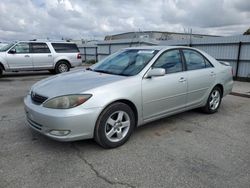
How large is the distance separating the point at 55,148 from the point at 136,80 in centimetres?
160

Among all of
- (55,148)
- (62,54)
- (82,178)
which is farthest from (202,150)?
(62,54)

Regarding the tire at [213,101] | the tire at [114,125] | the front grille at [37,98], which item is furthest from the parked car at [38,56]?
the tire at [114,125]

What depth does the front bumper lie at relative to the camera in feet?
9.66

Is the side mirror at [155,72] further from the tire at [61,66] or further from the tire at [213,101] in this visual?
the tire at [61,66]

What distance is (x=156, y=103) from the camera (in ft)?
12.5

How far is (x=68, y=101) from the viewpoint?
3.02 m

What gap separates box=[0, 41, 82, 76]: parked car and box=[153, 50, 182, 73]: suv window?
9254mm

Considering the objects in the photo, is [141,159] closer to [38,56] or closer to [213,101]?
[213,101]

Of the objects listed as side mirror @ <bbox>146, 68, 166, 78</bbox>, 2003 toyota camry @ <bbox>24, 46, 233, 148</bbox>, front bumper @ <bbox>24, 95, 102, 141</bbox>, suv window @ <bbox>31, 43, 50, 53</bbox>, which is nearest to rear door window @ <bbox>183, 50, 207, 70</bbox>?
2003 toyota camry @ <bbox>24, 46, 233, 148</bbox>

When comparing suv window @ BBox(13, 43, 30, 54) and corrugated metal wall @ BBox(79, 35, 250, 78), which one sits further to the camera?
suv window @ BBox(13, 43, 30, 54)

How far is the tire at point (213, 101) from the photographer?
5.05m

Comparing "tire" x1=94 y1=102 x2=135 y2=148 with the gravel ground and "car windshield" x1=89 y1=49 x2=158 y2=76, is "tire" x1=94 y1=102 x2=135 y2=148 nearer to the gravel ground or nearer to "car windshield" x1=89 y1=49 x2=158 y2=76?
the gravel ground

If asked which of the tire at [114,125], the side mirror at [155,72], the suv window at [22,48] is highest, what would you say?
the suv window at [22,48]

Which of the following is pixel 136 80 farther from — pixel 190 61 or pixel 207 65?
pixel 207 65
